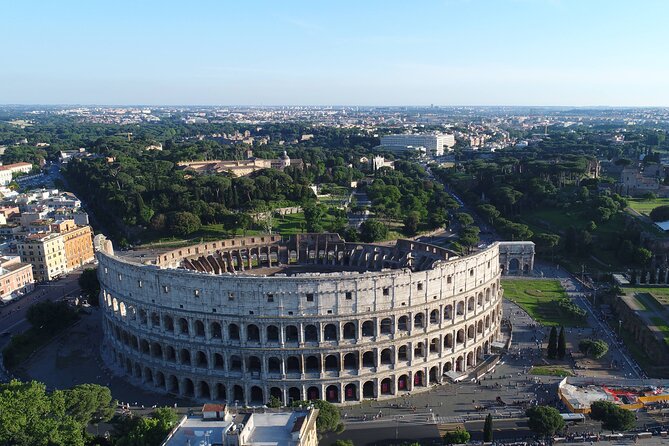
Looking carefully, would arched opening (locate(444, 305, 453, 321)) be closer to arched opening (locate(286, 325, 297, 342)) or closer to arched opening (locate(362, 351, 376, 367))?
arched opening (locate(362, 351, 376, 367))

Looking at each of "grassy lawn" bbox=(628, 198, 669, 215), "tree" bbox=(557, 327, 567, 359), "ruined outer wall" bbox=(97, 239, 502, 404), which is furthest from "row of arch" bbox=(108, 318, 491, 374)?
"grassy lawn" bbox=(628, 198, 669, 215)

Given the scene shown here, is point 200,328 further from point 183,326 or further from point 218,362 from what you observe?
point 218,362

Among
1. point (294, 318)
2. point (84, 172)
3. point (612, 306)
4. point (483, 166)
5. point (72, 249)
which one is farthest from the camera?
point (483, 166)

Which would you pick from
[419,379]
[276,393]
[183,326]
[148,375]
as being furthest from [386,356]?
[148,375]

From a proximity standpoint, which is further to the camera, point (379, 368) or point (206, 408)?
point (379, 368)

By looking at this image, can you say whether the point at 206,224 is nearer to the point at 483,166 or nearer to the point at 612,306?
the point at 612,306

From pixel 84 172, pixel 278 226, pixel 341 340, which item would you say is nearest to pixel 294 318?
pixel 341 340

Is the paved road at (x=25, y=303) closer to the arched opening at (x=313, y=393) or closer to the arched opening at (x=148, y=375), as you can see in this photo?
the arched opening at (x=148, y=375)
